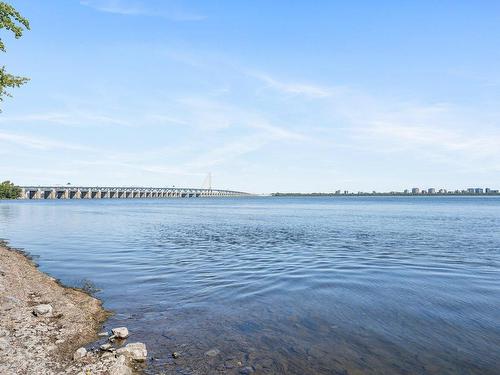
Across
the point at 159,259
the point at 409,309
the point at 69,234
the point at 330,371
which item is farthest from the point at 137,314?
the point at 69,234

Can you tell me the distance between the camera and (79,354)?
10.8 m

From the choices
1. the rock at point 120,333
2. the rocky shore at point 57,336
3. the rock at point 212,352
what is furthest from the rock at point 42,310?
the rock at point 212,352

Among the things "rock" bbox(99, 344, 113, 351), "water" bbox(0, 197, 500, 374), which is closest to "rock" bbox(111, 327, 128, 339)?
"water" bbox(0, 197, 500, 374)

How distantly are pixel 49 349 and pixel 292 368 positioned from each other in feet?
23.4

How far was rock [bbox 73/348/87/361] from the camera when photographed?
34.9 ft

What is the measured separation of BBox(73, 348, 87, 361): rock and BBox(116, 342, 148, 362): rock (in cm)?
91

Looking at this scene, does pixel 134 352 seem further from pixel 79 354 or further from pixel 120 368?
pixel 79 354

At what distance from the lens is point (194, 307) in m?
17.0

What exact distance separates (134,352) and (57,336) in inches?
119

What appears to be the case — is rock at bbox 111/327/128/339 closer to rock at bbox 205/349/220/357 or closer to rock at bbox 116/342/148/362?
rock at bbox 116/342/148/362

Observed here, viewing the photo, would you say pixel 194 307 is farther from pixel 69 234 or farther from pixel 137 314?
pixel 69 234

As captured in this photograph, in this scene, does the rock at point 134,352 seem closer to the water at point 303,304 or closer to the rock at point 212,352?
the water at point 303,304

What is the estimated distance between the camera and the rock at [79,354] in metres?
10.6

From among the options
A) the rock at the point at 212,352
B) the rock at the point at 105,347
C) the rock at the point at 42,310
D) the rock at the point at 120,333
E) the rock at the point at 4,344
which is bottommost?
the rock at the point at 212,352
